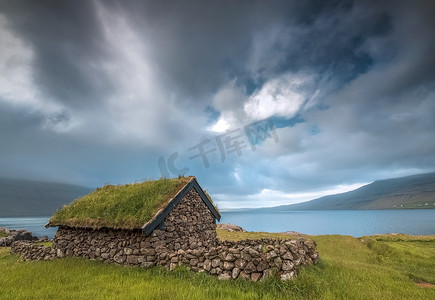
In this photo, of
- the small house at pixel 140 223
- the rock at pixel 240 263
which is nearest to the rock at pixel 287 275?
the rock at pixel 240 263

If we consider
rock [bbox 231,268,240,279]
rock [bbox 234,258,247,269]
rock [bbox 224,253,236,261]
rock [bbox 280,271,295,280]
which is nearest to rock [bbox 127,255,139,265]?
rock [bbox 224,253,236,261]

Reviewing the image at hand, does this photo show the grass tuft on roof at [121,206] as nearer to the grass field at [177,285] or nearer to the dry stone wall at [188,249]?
the dry stone wall at [188,249]

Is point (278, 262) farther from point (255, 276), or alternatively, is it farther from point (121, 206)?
point (121, 206)

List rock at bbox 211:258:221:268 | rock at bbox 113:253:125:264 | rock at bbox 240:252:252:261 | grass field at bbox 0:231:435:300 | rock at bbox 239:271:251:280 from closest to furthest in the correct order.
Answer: grass field at bbox 0:231:435:300 → rock at bbox 239:271:251:280 → rock at bbox 240:252:252:261 → rock at bbox 211:258:221:268 → rock at bbox 113:253:125:264

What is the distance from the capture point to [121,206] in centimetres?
1353

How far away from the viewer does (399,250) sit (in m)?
19.8

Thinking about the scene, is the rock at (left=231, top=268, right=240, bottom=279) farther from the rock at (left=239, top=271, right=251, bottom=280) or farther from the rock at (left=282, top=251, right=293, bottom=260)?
the rock at (left=282, top=251, right=293, bottom=260)

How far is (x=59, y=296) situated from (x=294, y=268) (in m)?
7.98

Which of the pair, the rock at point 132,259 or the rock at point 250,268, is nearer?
Answer: the rock at point 250,268

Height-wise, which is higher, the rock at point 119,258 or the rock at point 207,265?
the rock at point 119,258

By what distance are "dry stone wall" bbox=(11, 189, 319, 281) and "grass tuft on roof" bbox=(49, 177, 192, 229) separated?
1.91ft

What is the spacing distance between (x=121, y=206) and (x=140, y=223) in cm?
264

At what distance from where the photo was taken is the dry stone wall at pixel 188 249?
8781mm

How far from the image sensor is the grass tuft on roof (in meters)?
12.3
